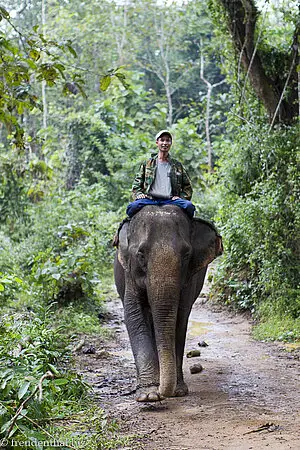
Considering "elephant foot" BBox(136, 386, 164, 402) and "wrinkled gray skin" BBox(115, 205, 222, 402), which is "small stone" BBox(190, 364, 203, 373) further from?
"elephant foot" BBox(136, 386, 164, 402)

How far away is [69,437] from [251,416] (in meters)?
1.48

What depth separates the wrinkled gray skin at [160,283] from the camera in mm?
5223

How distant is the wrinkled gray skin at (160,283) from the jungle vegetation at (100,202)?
1.97 ft

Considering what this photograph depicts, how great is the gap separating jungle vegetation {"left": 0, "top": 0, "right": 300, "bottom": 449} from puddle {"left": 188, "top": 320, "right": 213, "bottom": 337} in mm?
754

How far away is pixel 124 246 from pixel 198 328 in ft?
14.1

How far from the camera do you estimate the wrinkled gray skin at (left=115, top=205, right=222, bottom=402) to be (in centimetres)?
522

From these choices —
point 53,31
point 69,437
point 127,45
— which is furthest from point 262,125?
point 127,45

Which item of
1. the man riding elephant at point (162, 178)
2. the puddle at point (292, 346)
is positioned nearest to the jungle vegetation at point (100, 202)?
the puddle at point (292, 346)

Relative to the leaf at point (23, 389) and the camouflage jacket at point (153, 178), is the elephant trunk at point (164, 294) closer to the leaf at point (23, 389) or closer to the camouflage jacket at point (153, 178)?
the camouflage jacket at point (153, 178)

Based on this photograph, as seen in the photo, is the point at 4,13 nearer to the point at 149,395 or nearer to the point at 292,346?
the point at 149,395

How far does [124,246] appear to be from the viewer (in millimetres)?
5828

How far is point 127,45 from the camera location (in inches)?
1073

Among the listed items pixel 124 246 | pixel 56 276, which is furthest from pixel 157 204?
pixel 56 276

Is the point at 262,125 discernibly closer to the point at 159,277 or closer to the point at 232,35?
the point at 232,35
